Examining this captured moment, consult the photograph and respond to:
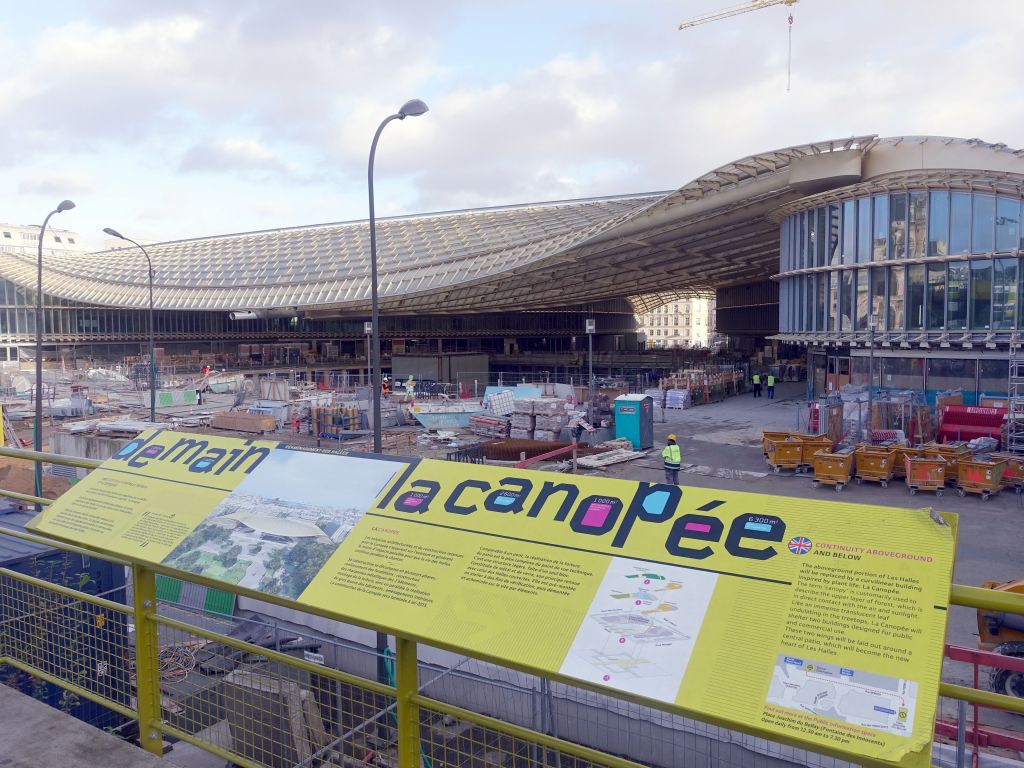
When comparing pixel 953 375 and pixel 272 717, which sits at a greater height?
pixel 953 375

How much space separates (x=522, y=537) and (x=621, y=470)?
18.3 metres

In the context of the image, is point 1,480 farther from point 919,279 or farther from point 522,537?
point 919,279

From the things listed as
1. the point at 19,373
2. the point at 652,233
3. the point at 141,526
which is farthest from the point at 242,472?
the point at 19,373

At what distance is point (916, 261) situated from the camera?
87.3ft

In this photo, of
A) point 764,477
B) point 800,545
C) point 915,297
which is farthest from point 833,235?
point 800,545

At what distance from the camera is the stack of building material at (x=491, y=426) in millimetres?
25094

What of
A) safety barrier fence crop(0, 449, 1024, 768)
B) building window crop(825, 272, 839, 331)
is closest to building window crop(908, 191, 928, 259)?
building window crop(825, 272, 839, 331)

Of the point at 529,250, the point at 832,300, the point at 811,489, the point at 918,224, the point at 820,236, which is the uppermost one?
the point at 529,250

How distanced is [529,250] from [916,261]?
1764cm

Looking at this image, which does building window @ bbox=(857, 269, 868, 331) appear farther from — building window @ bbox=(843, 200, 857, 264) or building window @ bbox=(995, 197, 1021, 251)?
building window @ bbox=(995, 197, 1021, 251)

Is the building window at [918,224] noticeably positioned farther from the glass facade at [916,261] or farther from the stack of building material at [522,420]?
the stack of building material at [522,420]

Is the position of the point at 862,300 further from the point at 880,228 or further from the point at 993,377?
the point at 993,377

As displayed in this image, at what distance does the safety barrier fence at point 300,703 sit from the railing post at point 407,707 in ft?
2.47

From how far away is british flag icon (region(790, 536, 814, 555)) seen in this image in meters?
2.52
